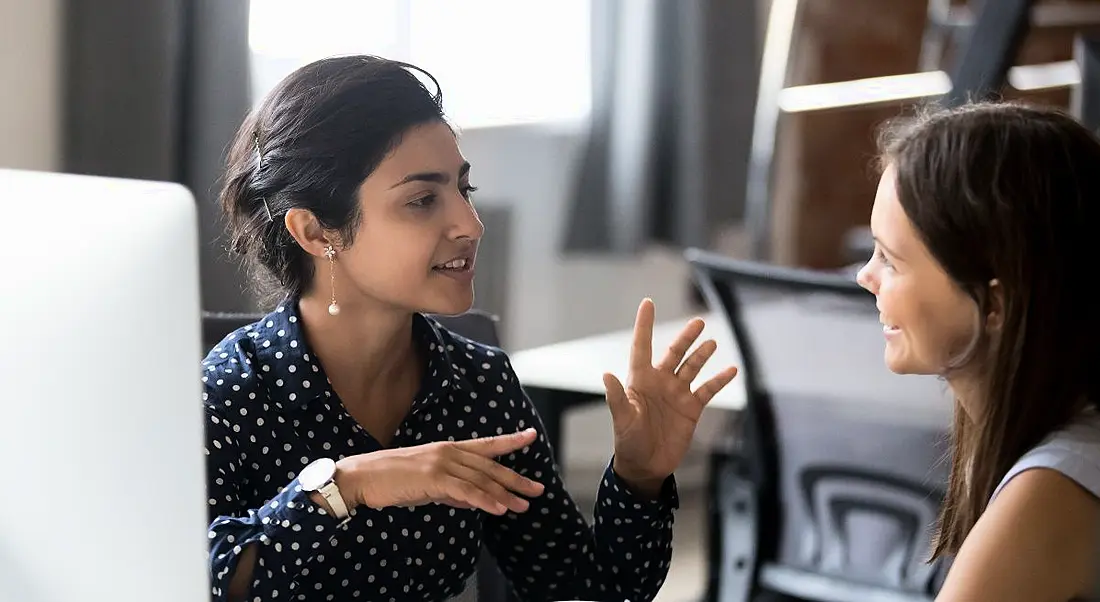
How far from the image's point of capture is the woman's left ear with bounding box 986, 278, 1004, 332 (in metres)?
0.97

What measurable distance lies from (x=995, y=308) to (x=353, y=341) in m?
0.56

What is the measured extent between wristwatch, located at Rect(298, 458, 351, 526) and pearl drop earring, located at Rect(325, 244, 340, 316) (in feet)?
0.70

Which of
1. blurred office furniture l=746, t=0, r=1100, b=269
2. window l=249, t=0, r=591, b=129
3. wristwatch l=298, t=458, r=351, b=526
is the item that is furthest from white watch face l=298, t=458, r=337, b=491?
blurred office furniture l=746, t=0, r=1100, b=269

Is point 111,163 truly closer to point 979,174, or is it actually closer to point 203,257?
point 203,257

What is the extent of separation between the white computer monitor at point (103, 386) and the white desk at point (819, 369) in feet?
3.64

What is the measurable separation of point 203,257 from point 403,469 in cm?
135

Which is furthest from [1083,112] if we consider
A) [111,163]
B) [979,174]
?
[111,163]

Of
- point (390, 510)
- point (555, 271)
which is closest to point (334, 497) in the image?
point (390, 510)

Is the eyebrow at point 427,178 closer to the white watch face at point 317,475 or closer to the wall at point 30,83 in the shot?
the white watch face at point 317,475

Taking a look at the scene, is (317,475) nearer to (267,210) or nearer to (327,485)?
(327,485)

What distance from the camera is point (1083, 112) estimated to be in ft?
6.72

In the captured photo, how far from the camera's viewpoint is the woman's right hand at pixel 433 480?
99 cm

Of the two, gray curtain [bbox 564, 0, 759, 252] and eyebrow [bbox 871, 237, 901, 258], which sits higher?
eyebrow [bbox 871, 237, 901, 258]

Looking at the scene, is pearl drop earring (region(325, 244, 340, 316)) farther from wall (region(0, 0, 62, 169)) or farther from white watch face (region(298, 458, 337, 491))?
wall (region(0, 0, 62, 169))
